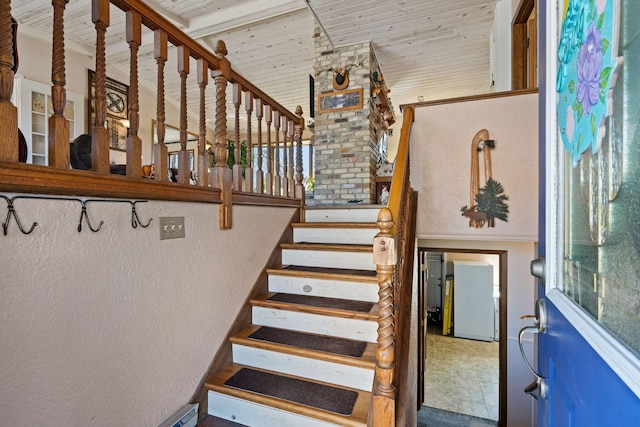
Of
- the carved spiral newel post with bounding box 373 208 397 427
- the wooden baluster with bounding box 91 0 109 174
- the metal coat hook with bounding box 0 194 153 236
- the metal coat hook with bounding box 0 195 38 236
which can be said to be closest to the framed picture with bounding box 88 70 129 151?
the wooden baluster with bounding box 91 0 109 174

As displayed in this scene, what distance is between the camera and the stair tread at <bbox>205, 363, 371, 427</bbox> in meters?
1.46

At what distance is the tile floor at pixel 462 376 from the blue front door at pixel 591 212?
419cm

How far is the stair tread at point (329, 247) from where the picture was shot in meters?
2.32

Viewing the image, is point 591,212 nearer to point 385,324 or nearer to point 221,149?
point 385,324

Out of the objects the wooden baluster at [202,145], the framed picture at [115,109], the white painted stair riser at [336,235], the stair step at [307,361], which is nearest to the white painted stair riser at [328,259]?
the white painted stair riser at [336,235]

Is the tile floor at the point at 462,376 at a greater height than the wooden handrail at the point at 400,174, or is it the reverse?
the wooden handrail at the point at 400,174

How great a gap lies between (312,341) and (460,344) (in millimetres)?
5544

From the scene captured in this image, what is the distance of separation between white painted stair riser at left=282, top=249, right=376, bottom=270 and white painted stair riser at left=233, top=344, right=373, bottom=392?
802mm

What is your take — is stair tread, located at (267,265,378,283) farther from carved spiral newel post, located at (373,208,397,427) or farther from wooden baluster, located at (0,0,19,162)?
wooden baluster, located at (0,0,19,162)

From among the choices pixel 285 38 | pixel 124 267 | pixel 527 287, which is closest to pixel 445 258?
pixel 527 287

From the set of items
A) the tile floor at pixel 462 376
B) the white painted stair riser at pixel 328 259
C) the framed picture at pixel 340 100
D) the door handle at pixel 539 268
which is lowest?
the tile floor at pixel 462 376

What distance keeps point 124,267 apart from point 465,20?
477cm

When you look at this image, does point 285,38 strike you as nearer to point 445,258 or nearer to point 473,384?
point 445,258

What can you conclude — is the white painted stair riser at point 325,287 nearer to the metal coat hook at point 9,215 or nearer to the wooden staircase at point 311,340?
the wooden staircase at point 311,340
